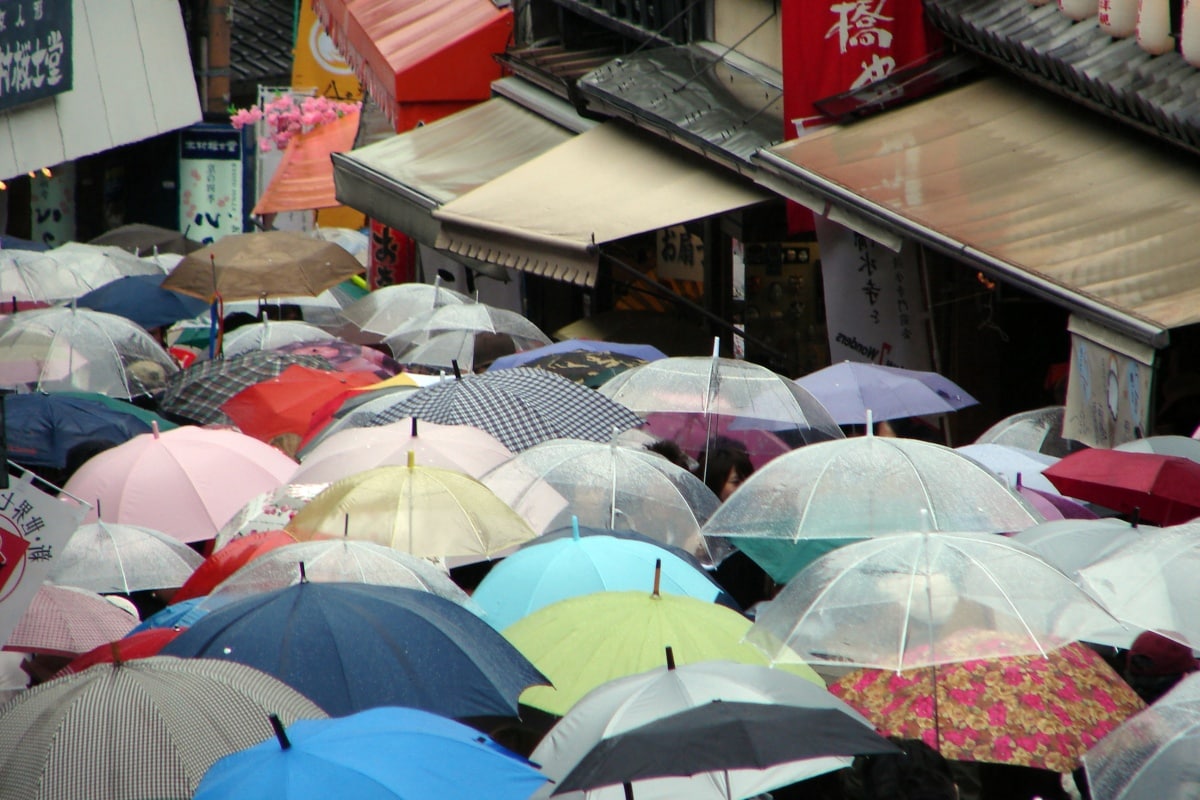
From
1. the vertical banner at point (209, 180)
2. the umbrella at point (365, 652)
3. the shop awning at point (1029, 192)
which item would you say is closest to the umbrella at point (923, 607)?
the umbrella at point (365, 652)

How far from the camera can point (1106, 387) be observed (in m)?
9.12

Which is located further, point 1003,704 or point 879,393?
point 879,393

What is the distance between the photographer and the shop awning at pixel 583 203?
1337 centimetres

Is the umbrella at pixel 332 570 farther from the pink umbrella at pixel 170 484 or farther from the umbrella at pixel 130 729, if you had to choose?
the pink umbrella at pixel 170 484

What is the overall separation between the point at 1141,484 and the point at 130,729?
486 centimetres

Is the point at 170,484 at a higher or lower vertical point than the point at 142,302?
higher

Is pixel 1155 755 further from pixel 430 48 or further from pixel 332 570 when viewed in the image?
pixel 430 48

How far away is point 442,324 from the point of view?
13547 mm

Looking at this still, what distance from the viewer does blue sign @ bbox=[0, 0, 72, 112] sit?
20828 millimetres

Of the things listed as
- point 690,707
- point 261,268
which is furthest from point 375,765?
point 261,268

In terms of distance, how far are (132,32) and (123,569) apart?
23727 mm

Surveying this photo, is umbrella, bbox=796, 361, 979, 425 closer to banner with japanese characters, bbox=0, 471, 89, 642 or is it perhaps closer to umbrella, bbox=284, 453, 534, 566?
umbrella, bbox=284, 453, 534, 566

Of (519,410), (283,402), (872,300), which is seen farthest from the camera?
(872,300)

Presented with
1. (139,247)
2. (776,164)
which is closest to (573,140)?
(776,164)
